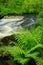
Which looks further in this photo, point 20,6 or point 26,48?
point 20,6

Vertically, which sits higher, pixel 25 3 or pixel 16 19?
pixel 25 3

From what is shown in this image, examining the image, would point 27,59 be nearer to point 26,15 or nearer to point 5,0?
point 26,15

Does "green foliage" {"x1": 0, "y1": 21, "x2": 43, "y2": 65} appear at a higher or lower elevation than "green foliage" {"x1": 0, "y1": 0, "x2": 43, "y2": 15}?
lower

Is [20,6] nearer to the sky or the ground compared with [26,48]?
nearer to the sky

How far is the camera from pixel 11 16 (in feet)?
53.3

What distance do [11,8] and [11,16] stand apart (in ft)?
7.53

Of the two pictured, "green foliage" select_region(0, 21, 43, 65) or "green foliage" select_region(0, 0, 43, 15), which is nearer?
"green foliage" select_region(0, 21, 43, 65)

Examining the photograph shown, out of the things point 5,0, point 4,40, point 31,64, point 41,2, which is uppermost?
point 5,0

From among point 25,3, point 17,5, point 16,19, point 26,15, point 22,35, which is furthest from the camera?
point 17,5

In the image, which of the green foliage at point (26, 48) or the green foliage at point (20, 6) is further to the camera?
the green foliage at point (20, 6)

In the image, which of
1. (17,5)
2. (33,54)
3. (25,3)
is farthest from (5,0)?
(33,54)

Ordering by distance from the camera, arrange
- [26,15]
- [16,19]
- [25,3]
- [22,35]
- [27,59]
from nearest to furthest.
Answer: [27,59]
[22,35]
[16,19]
[26,15]
[25,3]

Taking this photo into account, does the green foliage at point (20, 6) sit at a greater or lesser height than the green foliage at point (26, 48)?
greater

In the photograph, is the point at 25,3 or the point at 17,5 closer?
the point at 25,3
